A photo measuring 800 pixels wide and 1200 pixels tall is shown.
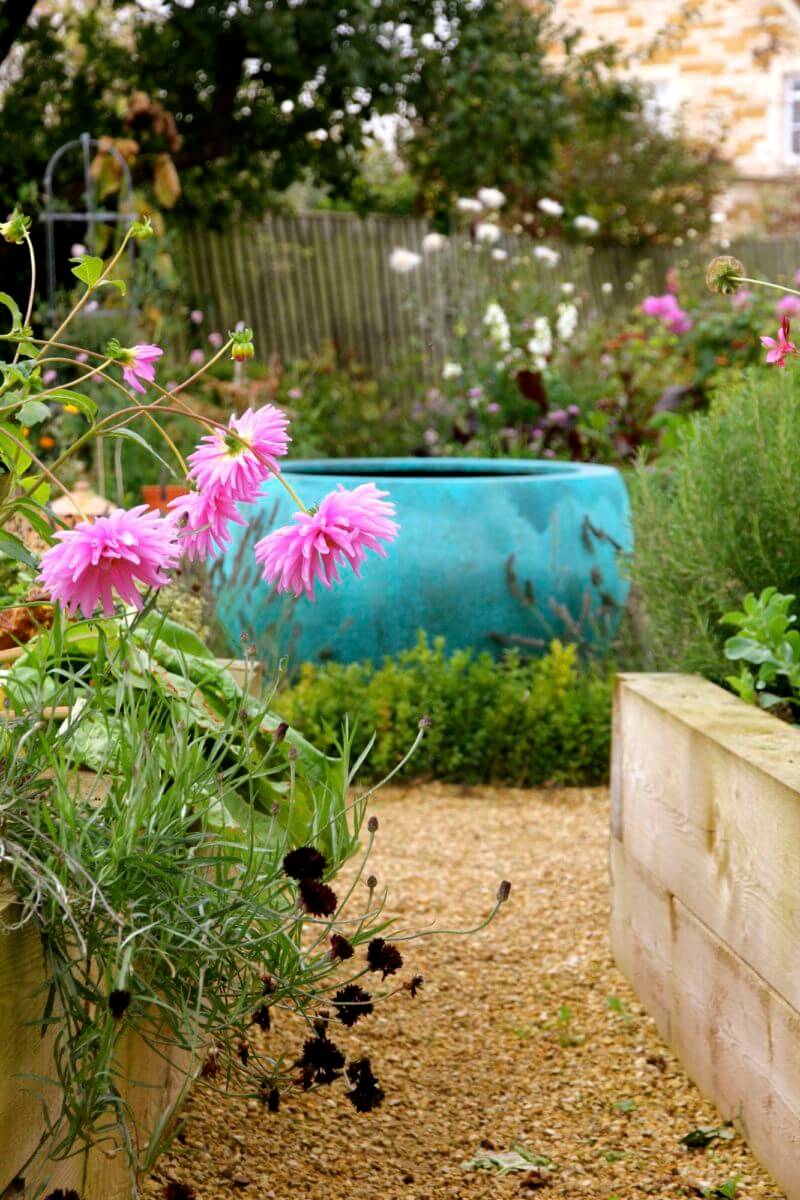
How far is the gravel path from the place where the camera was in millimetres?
1827

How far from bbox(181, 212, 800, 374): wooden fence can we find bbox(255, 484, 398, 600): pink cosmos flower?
24.8ft

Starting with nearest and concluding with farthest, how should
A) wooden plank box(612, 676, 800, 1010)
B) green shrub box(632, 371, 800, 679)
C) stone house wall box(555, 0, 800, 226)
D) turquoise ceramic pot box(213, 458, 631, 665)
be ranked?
1. wooden plank box(612, 676, 800, 1010)
2. green shrub box(632, 371, 800, 679)
3. turquoise ceramic pot box(213, 458, 631, 665)
4. stone house wall box(555, 0, 800, 226)

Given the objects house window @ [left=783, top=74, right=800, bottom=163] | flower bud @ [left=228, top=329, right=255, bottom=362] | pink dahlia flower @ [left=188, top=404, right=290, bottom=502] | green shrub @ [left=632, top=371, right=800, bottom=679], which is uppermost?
house window @ [left=783, top=74, right=800, bottom=163]

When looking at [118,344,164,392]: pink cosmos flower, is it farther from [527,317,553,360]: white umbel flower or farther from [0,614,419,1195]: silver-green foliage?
[527,317,553,360]: white umbel flower

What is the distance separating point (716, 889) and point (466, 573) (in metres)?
2.03

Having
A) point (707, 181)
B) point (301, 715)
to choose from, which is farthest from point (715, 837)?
point (707, 181)

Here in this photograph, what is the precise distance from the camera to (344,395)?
8625 mm

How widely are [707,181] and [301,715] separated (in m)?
12.2

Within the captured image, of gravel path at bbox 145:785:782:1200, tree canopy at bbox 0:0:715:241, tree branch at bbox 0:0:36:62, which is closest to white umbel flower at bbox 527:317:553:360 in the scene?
tree canopy at bbox 0:0:715:241

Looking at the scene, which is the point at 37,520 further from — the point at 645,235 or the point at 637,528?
the point at 645,235

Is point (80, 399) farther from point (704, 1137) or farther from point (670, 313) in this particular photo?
point (670, 313)

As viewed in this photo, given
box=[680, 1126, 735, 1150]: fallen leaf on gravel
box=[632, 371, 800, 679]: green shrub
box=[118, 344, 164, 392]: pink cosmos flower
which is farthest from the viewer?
box=[632, 371, 800, 679]: green shrub

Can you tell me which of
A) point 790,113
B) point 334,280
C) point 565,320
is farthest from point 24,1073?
point 790,113

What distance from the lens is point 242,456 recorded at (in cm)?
139
